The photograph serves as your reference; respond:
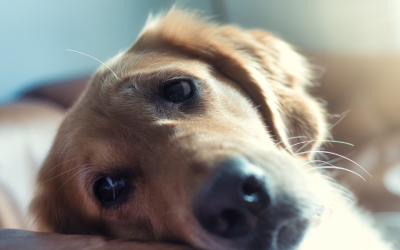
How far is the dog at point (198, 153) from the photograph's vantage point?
92 cm

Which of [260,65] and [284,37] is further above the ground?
[284,37]

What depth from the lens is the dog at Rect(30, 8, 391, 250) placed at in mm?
923

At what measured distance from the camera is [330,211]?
155 centimetres

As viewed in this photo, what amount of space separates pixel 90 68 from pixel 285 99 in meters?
2.80

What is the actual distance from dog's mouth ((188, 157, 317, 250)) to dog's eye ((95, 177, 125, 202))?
541 mm

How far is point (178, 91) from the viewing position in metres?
1.47

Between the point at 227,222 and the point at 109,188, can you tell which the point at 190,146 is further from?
the point at 109,188

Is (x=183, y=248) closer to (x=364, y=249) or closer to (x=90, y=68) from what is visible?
(x=364, y=249)

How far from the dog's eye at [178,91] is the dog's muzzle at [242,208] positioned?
1.86 ft

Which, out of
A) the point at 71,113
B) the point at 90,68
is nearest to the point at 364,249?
the point at 71,113

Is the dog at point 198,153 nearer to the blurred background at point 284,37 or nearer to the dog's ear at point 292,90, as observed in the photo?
the dog's ear at point 292,90

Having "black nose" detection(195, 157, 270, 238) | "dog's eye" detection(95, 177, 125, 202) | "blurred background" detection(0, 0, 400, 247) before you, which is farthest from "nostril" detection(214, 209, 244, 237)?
"blurred background" detection(0, 0, 400, 247)

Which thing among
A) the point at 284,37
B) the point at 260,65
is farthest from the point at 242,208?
the point at 284,37

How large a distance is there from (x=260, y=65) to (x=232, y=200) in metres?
1.11
